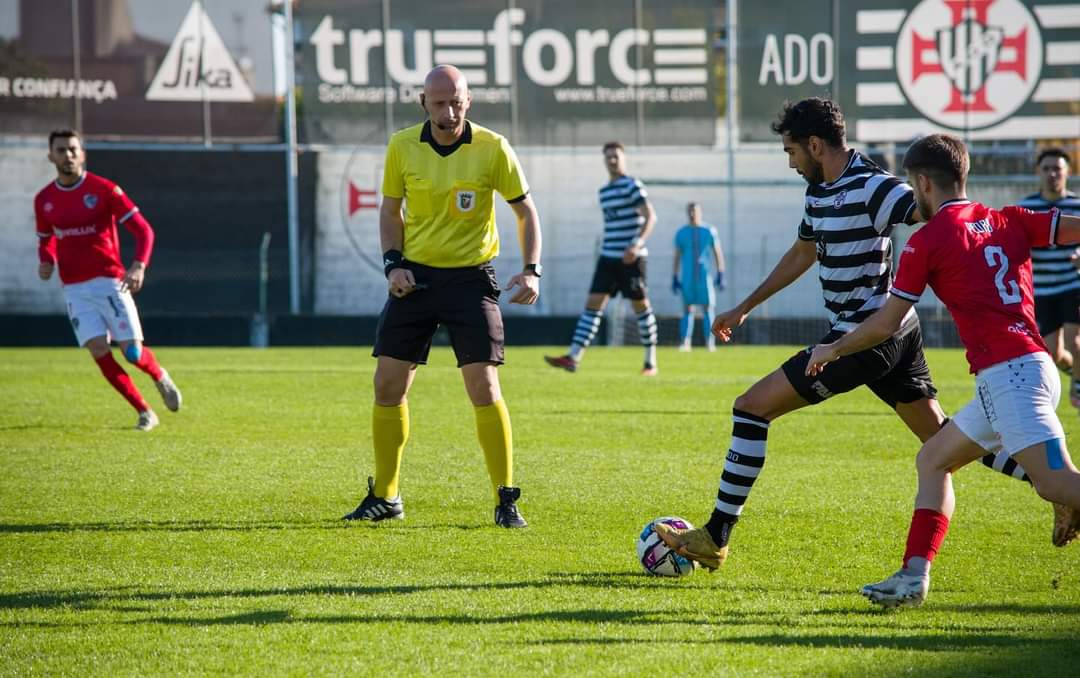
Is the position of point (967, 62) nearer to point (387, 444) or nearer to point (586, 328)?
point (586, 328)

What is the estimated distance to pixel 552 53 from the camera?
2481cm

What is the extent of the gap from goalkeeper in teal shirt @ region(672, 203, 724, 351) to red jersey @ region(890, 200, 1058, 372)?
15.6 metres

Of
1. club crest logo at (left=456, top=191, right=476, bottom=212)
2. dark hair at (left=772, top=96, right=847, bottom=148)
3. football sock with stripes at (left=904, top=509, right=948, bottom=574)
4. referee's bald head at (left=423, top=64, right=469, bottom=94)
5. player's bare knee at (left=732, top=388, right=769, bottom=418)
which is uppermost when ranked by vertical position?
referee's bald head at (left=423, top=64, right=469, bottom=94)

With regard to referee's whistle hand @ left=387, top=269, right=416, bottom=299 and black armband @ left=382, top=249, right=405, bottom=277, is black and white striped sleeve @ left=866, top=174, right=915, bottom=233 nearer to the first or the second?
referee's whistle hand @ left=387, top=269, right=416, bottom=299

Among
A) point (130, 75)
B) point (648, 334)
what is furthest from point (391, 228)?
point (130, 75)

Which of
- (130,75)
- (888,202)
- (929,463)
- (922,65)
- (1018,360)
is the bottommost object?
(929,463)

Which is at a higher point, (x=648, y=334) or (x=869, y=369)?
(x=869, y=369)

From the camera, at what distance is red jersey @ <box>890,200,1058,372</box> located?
4359 millimetres

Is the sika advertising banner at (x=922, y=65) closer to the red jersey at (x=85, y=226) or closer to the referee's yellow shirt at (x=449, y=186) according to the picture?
the red jersey at (x=85, y=226)

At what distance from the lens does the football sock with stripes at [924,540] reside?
4.64 meters

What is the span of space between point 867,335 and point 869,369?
59 centimetres

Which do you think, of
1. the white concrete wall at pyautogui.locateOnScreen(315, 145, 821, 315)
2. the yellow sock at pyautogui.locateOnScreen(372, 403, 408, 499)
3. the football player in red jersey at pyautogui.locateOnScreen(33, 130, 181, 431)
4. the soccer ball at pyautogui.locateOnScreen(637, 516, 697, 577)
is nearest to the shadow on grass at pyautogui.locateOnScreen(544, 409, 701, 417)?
the football player in red jersey at pyautogui.locateOnScreen(33, 130, 181, 431)

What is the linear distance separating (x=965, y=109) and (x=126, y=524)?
2203cm

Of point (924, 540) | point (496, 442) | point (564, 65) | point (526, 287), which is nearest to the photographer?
point (924, 540)
